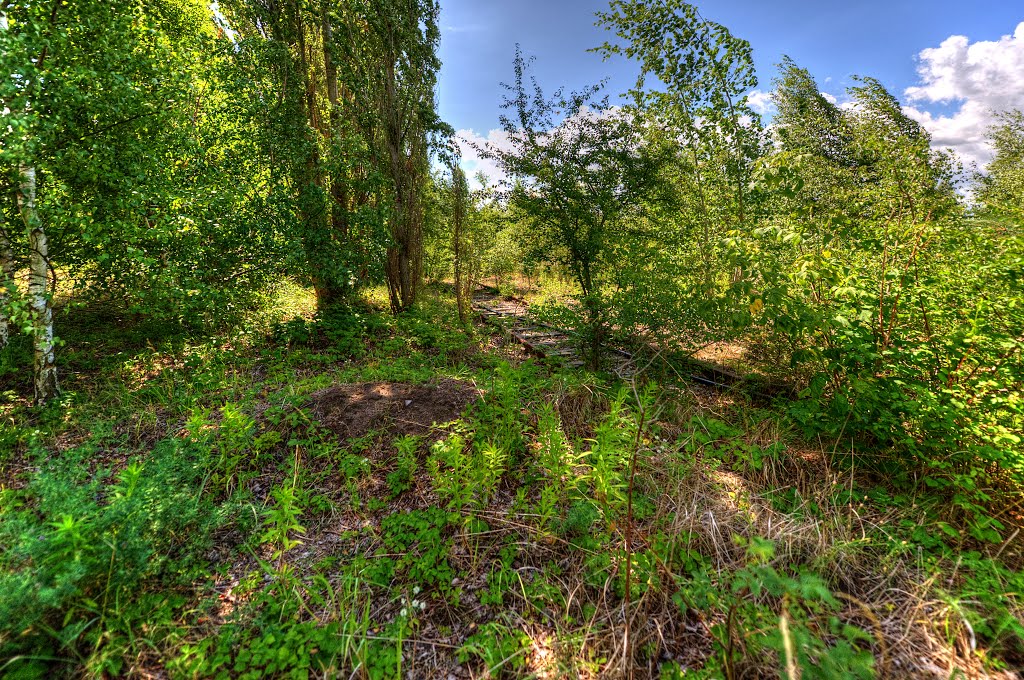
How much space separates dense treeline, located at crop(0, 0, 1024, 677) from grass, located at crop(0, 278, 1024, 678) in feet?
0.20

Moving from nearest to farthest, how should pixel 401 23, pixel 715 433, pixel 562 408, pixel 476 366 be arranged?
pixel 715 433 < pixel 562 408 < pixel 476 366 < pixel 401 23

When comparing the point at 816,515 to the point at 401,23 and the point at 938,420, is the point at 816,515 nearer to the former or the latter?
the point at 938,420

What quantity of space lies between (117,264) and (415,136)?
676 cm

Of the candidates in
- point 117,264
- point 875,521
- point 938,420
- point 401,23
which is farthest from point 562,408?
point 401,23

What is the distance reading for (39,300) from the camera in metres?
4.49

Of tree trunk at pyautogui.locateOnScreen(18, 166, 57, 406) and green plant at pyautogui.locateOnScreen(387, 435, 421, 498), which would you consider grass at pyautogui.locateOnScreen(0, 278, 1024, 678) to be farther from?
tree trunk at pyautogui.locateOnScreen(18, 166, 57, 406)

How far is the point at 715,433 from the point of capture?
407cm

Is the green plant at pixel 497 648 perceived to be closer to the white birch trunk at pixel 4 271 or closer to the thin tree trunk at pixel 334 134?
the white birch trunk at pixel 4 271

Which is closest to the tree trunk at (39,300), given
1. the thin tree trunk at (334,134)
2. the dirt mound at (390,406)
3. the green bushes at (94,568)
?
the green bushes at (94,568)

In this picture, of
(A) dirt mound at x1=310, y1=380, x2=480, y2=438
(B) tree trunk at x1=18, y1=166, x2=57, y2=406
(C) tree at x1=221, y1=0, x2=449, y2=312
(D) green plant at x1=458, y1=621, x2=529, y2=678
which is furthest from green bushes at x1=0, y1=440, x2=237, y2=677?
(C) tree at x1=221, y1=0, x2=449, y2=312

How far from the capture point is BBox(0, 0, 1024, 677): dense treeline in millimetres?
2783

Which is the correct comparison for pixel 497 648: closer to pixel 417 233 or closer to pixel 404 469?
pixel 404 469

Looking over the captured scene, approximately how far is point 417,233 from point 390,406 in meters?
7.26

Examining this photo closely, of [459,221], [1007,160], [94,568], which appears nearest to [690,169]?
[459,221]
